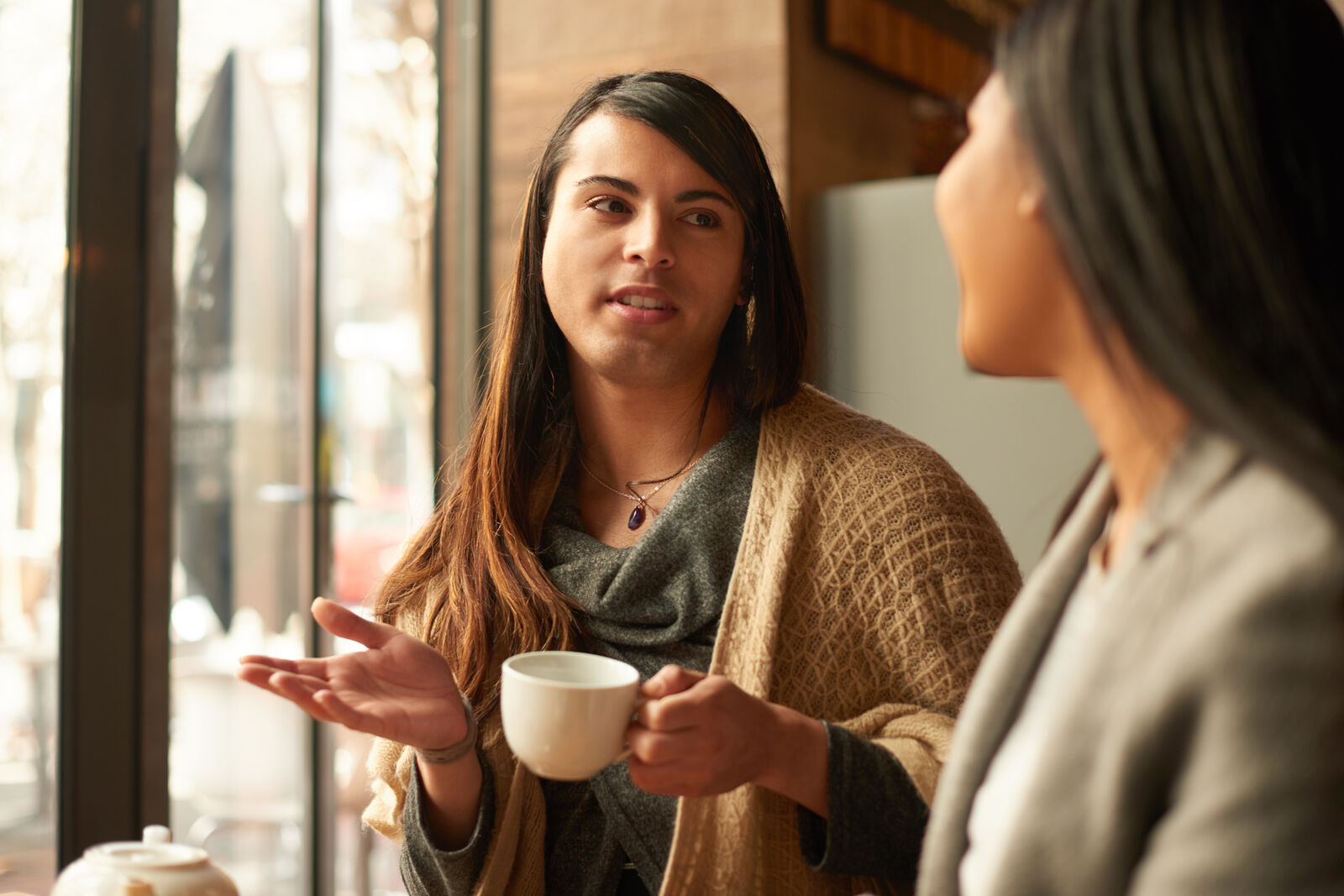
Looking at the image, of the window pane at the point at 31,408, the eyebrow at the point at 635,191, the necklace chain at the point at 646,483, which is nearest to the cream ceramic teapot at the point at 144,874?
the necklace chain at the point at 646,483

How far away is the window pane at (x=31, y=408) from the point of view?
1.88 metres

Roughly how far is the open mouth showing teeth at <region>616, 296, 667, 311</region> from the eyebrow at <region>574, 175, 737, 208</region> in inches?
4.5

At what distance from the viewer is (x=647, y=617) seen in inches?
49.1

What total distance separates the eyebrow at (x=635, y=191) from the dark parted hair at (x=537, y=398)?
17 millimetres

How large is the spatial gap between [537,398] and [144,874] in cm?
77

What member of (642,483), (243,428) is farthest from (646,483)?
(243,428)

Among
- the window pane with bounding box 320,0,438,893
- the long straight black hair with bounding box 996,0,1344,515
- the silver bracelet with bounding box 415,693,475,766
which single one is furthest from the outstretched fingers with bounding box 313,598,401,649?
the window pane with bounding box 320,0,438,893

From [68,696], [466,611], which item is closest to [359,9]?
[68,696]

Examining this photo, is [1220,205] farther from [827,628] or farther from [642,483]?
[642,483]

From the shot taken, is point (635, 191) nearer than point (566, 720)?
No

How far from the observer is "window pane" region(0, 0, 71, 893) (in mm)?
1877

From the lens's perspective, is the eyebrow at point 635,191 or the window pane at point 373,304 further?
the window pane at point 373,304

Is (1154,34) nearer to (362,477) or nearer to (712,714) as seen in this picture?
(712,714)

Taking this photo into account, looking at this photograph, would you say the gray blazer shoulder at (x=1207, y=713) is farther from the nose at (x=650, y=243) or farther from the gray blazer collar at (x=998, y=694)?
the nose at (x=650, y=243)
